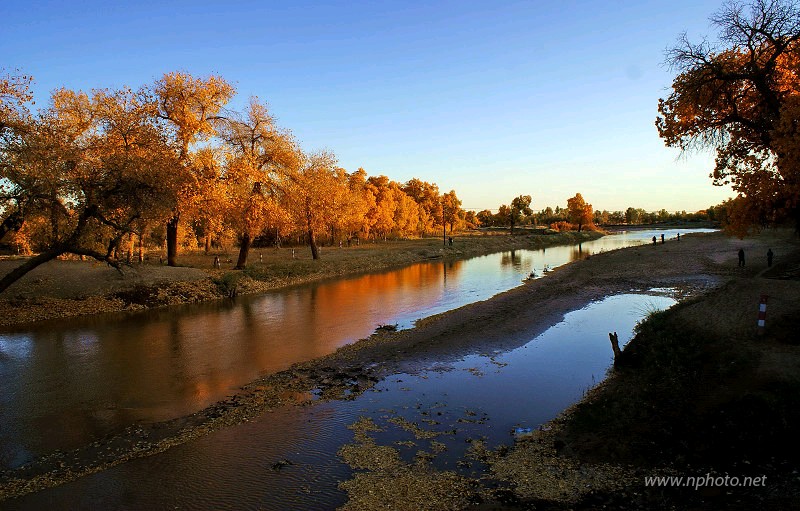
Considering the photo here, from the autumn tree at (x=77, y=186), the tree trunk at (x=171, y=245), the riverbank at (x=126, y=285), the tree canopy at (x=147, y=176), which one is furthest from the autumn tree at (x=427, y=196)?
the autumn tree at (x=77, y=186)

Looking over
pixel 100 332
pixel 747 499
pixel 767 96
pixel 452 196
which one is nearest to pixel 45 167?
pixel 100 332

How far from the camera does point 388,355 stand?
1642 centimetres

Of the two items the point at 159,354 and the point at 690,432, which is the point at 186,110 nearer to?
the point at 159,354

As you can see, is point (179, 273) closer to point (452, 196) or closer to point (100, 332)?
point (100, 332)

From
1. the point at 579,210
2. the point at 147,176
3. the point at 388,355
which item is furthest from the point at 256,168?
the point at 579,210

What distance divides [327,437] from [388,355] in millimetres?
6675

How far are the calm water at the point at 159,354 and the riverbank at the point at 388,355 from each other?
0.87 meters

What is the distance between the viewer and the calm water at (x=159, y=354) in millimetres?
11516

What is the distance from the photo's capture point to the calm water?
11.5 m

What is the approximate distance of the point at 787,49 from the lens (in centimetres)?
1398

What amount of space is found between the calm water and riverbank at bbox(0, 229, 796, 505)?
875 mm

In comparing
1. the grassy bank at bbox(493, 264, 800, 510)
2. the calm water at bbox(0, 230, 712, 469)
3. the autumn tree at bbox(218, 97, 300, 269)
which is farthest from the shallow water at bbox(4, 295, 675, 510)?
the autumn tree at bbox(218, 97, 300, 269)

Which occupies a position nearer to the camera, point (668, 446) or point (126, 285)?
point (668, 446)

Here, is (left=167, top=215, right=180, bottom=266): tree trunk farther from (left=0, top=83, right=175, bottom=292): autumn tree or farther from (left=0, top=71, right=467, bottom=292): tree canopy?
(left=0, top=83, right=175, bottom=292): autumn tree
